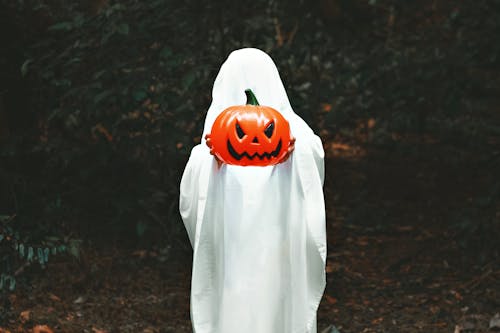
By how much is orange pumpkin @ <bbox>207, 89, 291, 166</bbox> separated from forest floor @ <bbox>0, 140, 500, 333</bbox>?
2216 millimetres

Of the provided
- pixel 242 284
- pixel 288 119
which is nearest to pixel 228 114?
pixel 288 119

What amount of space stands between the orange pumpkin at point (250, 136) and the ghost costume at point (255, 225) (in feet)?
0.49

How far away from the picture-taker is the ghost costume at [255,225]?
448 cm

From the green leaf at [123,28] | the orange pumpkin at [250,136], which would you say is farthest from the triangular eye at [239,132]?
the green leaf at [123,28]

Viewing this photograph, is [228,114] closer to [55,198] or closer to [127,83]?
[127,83]

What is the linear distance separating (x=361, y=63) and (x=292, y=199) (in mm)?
4460

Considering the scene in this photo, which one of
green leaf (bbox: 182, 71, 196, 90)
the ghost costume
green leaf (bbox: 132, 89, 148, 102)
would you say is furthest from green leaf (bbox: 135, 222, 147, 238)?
the ghost costume

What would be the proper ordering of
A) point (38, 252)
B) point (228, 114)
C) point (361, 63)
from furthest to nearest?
point (361, 63), point (38, 252), point (228, 114)

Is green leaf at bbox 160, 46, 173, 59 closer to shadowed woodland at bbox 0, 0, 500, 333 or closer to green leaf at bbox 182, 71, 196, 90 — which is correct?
shadowed woodland at bbox 0, 0, 500, 333

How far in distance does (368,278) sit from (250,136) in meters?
3.76

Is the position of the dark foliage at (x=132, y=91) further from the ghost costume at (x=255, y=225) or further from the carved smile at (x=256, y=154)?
the carved smile at (x=256, y=154)

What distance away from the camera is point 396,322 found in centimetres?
689

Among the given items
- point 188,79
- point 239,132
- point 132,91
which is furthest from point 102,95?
point 239,132

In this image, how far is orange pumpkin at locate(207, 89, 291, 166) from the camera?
14.1 ft
